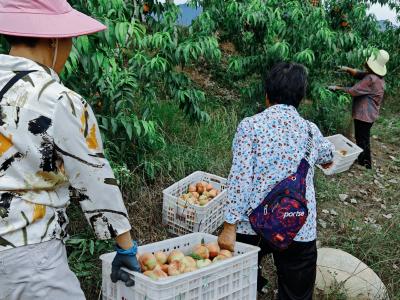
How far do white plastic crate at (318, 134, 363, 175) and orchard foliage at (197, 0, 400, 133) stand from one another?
534 mm

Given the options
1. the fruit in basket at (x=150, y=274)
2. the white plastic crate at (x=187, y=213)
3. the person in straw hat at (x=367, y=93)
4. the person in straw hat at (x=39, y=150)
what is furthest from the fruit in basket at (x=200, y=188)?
the person in straw hat at (x=367, y=93)

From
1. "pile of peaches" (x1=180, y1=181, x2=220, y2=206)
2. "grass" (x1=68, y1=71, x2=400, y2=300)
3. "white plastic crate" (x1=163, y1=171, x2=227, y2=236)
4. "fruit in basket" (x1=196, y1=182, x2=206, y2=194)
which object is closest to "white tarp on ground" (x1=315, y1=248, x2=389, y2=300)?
"grass" (x1=68, y1=71, x2=400, y2=300)

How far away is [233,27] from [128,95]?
2631 mm

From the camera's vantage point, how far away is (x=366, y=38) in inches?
291

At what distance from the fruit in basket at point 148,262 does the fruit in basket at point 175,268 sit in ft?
0.28

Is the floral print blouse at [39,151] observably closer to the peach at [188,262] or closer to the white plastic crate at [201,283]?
the white plastic crate at [201,283]

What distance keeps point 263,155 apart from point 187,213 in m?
1.46

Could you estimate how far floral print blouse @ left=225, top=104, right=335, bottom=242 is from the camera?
2486 mm

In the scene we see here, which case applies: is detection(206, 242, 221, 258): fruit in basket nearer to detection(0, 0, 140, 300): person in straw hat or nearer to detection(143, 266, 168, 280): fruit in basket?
detection(143, 266, 168, 280): fruit in basket

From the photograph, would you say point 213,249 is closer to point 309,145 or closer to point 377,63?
point 309,145

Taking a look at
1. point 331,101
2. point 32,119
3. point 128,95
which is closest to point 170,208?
point 128,95

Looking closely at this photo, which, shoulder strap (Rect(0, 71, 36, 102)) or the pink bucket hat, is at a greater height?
the pink bucket hat

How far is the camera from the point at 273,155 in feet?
8.14

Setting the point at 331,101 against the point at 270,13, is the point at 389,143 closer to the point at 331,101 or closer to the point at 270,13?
the point at 331,101
